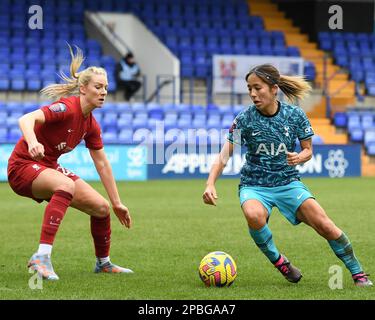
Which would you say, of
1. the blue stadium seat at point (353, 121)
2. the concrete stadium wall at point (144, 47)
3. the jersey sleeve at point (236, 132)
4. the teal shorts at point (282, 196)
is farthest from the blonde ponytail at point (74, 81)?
the blue stadium seat at point (353, 121)

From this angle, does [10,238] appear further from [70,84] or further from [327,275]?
[327,275]

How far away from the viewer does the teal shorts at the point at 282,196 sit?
746 cm

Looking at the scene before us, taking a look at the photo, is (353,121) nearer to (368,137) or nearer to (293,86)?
(368,137)

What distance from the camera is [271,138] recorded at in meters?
7.53

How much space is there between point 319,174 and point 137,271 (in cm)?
1716

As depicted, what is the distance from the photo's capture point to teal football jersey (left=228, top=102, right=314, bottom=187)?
24.7 feet

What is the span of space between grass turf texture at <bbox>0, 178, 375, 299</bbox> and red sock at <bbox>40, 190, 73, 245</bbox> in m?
0.39

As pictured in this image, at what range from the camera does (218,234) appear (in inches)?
462

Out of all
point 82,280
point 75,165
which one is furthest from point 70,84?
point 75,165

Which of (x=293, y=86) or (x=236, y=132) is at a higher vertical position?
(x=293, y=86)

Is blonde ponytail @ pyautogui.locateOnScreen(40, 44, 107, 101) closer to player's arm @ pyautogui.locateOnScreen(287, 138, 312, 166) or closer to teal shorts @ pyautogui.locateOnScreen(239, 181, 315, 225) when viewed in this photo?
teal shorts @ pyautogui.locateOnScreen(239, 181, 315, 225)

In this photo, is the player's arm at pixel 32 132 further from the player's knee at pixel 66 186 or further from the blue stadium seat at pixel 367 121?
the blue stadium seat at pixel 367 121

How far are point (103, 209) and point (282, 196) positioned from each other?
1.64 meters

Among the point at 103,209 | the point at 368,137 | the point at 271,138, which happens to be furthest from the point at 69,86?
the point at 368,137
